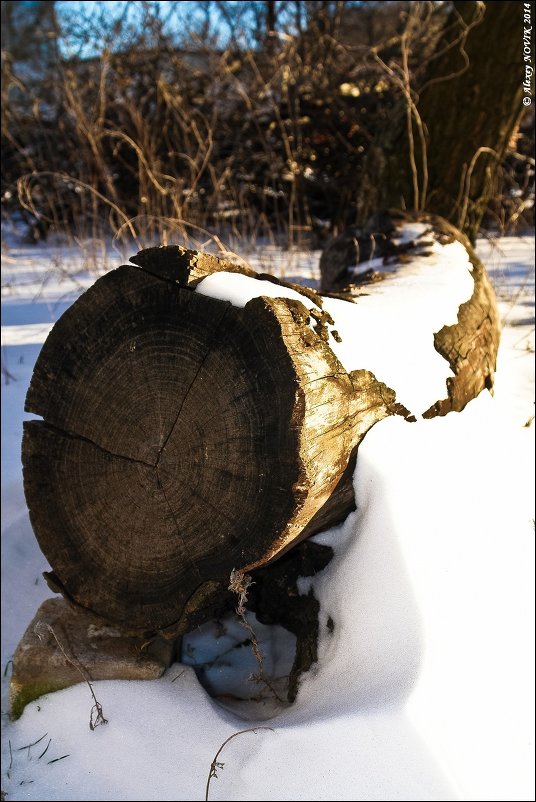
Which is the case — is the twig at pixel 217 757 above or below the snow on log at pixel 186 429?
below

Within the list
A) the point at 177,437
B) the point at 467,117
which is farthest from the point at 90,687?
the point at 467,117

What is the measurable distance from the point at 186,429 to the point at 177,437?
32mm

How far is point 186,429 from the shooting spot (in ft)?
4.89

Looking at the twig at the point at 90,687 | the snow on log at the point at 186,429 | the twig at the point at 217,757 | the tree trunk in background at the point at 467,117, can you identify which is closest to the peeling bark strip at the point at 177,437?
the snow on log at the point at 186,429

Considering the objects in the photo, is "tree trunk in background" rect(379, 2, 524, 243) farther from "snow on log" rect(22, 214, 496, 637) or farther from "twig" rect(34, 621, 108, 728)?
"twig" rect(34, 621, 108, 728)

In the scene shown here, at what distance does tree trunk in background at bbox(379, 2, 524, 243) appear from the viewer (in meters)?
3.46

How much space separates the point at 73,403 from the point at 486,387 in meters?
1.48

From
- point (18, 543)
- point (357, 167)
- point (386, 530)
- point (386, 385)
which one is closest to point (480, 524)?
point (386, 530)

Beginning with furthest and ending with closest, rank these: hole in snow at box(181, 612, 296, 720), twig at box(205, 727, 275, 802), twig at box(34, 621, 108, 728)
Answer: hole in snow at box(181, 612, 296, 720) < twig at box(34, 621, 108, 728) < twig at box(205, 727, 275, 802)

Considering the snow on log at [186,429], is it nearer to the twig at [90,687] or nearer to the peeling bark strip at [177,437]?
the peeling bark strip at [177,437]

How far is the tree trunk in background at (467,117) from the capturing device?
3465 millimetres

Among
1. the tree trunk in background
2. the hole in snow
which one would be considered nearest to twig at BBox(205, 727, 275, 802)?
the hole in snow

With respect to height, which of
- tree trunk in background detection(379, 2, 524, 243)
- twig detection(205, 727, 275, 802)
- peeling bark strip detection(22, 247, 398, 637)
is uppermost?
tree trunk in background detection(379, 2, 524, 243)

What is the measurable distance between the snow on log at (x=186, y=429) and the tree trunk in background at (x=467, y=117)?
2479mm
